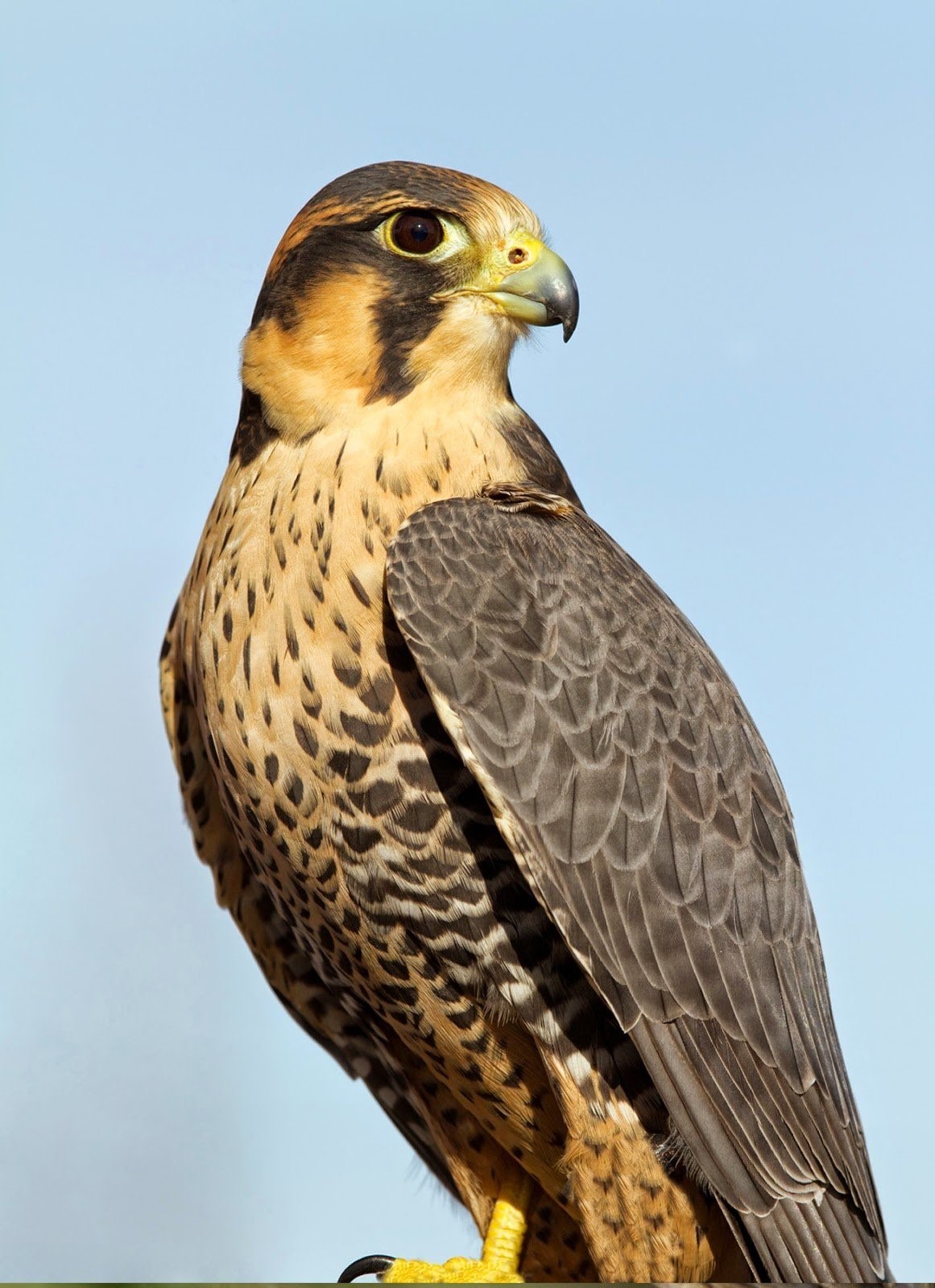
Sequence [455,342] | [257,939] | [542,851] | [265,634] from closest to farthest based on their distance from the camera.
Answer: [542,851]
[265,634]
[455,342]
[257,939]

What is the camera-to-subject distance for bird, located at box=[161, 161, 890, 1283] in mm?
2115

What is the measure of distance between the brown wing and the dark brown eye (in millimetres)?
472

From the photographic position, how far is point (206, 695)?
90.5 inches

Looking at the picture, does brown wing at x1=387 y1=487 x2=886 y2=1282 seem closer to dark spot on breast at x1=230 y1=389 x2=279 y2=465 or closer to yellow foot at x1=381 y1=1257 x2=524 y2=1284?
dark spot on breast at x1=230 y1=389 x2=279 y2=465

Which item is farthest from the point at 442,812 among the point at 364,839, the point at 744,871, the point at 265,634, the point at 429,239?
the point at 429,239

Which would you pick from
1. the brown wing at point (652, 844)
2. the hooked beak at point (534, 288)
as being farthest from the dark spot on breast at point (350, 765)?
the hooked beak at point (534, 288)

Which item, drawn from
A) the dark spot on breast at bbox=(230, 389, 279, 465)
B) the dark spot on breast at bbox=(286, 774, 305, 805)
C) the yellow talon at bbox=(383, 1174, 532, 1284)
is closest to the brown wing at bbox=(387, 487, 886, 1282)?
the dark spot on breast at bbox=(286, 774, 305, 805)

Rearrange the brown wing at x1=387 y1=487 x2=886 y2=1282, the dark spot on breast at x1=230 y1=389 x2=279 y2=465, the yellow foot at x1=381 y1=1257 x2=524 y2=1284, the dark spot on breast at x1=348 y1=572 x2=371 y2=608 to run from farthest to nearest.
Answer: the dark spot on breast at x1=230 y1=389 x2=279 y2=465 → the yellow foot at x1=381 y1=1257 x2=524 y2=1284 → the dark spot on breast at x1=348 y1=572 x2=371 y2=608 → the brown wing at x1=387 y1=487 x2=886 y2=1282

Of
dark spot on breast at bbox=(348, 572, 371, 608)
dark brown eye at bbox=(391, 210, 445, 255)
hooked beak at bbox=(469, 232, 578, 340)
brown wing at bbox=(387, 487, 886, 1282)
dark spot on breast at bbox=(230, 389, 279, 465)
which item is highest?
dark brown eye at bbox=(391, 210, 445, 255)

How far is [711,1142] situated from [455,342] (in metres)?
1.42

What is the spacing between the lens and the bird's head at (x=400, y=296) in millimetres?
2371

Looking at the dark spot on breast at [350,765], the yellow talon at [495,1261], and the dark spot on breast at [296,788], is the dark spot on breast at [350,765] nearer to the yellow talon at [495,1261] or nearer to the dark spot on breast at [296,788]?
the dark spot on breast at [296,788]

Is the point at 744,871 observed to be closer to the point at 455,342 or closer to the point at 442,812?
the point at 442,812

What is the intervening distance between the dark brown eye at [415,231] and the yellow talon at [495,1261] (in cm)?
173
